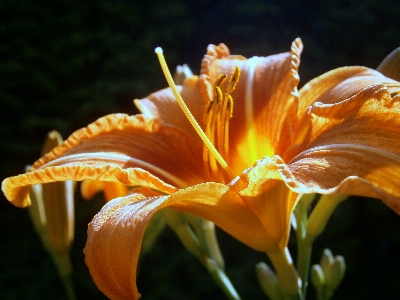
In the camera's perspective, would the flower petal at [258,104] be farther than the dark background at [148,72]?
No

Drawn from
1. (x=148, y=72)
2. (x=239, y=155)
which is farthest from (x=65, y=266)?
(x=148, y=72)

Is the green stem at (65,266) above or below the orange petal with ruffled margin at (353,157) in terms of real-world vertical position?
below

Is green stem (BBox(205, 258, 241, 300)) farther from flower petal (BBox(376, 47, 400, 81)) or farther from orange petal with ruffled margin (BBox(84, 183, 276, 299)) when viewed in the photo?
flower petal (BBox(376, 47, 400, 81))

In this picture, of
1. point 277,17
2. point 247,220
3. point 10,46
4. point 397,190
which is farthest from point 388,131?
point 10,46

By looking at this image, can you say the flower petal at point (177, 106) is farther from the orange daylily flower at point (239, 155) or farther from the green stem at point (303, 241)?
the green stem at point (303, 241)

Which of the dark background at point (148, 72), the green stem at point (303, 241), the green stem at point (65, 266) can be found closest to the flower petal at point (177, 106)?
the green stem at point (303, 241)

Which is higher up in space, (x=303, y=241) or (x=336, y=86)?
(x=336, y=86)

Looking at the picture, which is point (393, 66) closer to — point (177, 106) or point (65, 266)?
point (177, 106)
